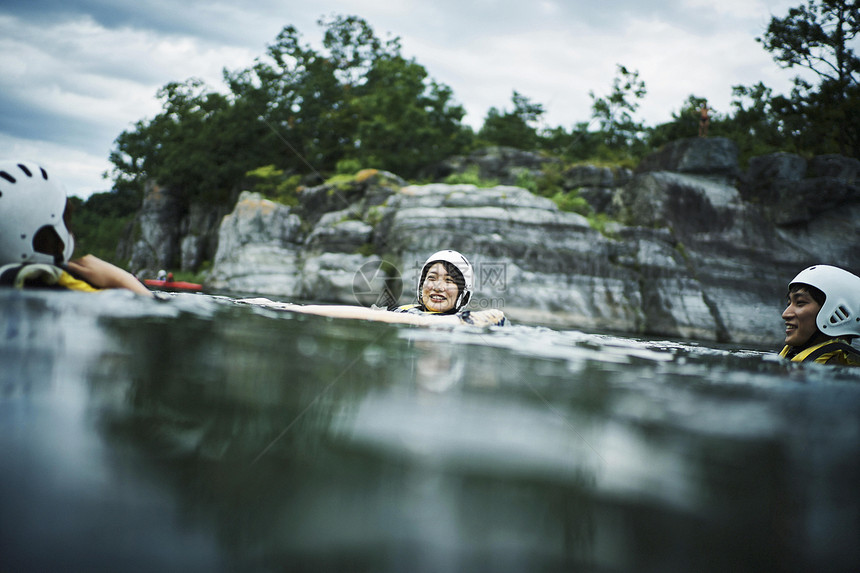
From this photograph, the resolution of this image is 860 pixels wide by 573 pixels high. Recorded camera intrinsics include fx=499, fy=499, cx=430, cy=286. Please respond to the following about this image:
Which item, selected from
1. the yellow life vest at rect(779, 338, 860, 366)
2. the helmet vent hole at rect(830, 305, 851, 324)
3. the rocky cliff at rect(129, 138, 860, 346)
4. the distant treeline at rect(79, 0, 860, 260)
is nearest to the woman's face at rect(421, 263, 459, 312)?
the yellow life vest at rect(779, 338, 860, 366)

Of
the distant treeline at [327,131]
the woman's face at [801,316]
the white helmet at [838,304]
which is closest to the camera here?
the white helmet at [838,304]

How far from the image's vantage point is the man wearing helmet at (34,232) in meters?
2.09

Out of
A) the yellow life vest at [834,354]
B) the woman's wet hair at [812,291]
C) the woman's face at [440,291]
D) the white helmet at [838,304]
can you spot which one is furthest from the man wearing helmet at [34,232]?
the woman's wet hair at [812,291]

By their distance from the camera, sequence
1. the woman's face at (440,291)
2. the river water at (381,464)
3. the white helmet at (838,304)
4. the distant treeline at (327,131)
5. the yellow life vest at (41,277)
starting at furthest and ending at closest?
the distant treeline at (327,131)
the woman's face at (440,291)
the white helmet at (838,304)
the yellow life vest at (41,277)
the river water at (381,464)

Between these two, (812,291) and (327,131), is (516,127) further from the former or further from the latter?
(812,291)

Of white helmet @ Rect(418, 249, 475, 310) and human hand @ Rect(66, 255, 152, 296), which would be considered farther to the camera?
white helmet @ Rect(418, 249, 475, 310)

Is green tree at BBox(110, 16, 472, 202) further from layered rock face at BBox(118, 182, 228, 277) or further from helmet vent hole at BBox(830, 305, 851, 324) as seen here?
helmet vent hole at BBox(830, 305, 851, 324)

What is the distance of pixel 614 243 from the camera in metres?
13.4

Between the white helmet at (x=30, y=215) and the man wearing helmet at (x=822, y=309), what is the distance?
4371 mm

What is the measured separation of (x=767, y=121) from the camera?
22812mm

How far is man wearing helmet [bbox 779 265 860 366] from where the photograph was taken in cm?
353

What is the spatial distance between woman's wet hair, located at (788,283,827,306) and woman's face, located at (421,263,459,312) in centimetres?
272

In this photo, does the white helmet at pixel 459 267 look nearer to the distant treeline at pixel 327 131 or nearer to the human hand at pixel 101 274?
the human hand at pixel 101 274

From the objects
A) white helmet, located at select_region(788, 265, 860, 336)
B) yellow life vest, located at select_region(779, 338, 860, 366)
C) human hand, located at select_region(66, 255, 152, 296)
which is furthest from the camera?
white helmet, located at select_region(788, 265, 860, 336)
